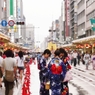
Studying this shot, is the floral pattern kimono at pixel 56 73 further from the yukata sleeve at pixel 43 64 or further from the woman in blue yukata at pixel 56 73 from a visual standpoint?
the yukata sleeve at pixel 43 64

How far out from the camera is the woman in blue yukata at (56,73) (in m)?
8.38

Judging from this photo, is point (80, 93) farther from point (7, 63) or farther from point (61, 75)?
point (61, 75)

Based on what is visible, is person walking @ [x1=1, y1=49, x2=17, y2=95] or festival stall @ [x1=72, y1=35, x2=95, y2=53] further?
festival stall @ [x1=72, y1=35, x2=95, y2=53]

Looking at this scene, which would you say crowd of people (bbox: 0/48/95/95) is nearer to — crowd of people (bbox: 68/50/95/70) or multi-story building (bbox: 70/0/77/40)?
crowd of people (bbox: 68/50/95/70)

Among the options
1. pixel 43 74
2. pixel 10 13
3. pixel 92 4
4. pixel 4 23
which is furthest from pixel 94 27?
pixel 10 13

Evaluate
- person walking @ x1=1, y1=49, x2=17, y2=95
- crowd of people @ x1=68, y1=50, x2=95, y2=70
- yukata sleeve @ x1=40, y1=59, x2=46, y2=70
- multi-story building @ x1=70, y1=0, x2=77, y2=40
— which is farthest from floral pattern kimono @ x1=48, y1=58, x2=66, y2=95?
multi-story building @ x1=70, y1=0, x2=77, y2=40

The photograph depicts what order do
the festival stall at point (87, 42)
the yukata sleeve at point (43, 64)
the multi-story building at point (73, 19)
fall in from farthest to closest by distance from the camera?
the multi-story building at point (73, 19) < the festival stall at point (87, 42) < the yukata sleeve at point (43, 64)

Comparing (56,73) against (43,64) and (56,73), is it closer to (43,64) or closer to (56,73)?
(56,73)

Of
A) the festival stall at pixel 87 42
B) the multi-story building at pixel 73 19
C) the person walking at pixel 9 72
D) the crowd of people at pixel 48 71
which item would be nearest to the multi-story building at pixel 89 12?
the festival stall at pixel 87 42

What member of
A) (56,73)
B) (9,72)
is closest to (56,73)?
(56,73)

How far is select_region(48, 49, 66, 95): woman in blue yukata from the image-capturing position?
27.5ft

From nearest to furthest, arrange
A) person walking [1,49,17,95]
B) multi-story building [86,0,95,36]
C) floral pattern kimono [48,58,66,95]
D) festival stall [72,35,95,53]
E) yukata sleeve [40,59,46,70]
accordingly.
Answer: floral pattern kimono [48,58,66,95], person walking [1,49,17,95], yukata sleeve [40,59,46,70], festival stall [72,35,95,53], multi-story building [86,0,95,36]

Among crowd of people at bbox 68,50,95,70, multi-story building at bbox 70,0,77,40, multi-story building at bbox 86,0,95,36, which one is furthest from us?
multi-story building at bbox 70,0,77,40

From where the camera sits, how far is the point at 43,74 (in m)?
10.2
